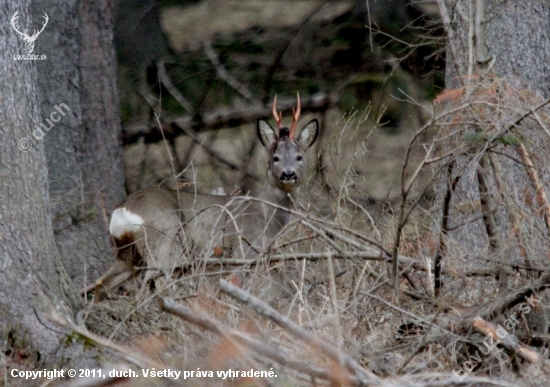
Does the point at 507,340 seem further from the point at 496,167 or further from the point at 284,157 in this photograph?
the point at 284,157

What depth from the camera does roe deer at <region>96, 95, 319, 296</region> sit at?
8055mm

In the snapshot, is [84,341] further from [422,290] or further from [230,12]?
[230,12]

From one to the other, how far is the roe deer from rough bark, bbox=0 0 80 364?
5.42 feet

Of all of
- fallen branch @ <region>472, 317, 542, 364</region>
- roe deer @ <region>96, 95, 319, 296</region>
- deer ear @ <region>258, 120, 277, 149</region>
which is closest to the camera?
fallen branch @ <region>472, 317, 542, 364</region>

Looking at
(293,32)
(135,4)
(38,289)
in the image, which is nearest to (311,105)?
(293,32)

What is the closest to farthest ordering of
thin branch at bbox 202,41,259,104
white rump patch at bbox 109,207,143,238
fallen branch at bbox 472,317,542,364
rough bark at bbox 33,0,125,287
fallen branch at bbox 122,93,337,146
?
fallen branch at bbox 472,317,542,364 < rough bark at bbox 33,0,125,287 < white rump patch at bbox 109,207,143,238 < fallen branch at bbox 122,93,337,146 < thin branch at bbox 202,41,259,104

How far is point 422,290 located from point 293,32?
7244 mm

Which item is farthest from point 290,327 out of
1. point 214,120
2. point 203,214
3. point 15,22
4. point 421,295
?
point 214,120

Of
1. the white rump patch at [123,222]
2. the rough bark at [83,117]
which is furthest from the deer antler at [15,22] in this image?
the white rump patch at [123,222]

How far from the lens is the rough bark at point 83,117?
820 cm

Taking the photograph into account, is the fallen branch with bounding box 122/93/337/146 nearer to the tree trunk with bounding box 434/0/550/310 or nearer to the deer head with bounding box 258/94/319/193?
the deer head with bounding box 258/94/319/193

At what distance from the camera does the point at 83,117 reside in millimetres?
8391

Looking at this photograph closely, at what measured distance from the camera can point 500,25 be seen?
8.26 metres

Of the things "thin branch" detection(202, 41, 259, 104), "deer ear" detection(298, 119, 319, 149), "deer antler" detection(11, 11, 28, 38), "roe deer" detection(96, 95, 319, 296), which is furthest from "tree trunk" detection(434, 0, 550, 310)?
"thin branch" detection(202, 41, 259, 104)
